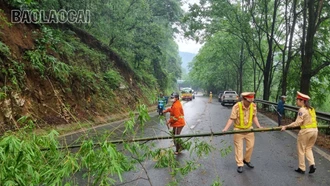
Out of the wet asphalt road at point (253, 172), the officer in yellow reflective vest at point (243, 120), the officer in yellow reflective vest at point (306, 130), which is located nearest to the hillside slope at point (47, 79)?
the wet asphalt road at point (253, 172)

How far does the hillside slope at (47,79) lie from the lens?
10180mm

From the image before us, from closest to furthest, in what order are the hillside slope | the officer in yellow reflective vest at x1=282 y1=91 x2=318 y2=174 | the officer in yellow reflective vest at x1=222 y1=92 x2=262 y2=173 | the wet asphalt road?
the wet asphalt road
the officer in yellow reflective vest at x1=282 y1=91 x2=318 y2=174
the officer in yellow reflective vest at x1=222 y1=92 x2=262 y2=173
the hillside slope

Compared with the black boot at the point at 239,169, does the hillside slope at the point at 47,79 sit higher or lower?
higher

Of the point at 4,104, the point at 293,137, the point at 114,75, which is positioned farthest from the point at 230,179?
Result: the point at 114,75

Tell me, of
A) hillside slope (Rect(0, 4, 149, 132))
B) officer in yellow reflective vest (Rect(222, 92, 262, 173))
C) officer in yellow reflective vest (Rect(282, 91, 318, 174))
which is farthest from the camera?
hillside slope (Rect(0, 4, 149, 132))

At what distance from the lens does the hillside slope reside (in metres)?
10.2

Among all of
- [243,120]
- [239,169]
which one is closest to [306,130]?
[243,120]

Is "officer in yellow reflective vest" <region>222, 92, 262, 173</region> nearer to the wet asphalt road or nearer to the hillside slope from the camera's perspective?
the wet asphalt road

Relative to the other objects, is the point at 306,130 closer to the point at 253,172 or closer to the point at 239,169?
the point at 253,172

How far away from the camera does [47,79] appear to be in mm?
12258

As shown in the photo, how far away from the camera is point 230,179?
579 centimetres

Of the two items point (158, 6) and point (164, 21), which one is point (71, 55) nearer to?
point (158, 6)

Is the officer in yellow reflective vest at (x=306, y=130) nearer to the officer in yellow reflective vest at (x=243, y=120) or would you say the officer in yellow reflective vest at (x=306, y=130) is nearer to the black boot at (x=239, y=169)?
the officer in yellow reflective vest at (x=243, y=120)

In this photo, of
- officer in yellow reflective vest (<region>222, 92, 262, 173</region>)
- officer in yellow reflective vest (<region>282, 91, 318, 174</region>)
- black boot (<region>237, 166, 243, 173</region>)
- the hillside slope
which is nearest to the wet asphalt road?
black boot (<region>237, 166, 243, 173</region>)
